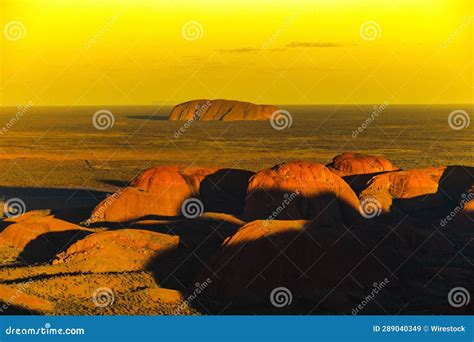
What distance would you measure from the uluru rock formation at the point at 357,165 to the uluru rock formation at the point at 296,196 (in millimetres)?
9673

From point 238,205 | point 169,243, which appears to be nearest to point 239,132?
point 238,205

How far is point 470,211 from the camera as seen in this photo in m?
56.6

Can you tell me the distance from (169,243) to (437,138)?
397 feet

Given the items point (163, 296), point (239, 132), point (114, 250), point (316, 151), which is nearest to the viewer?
point (163, 296)

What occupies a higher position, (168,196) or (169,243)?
(168,196)

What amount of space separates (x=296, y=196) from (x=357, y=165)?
14281 millimetres

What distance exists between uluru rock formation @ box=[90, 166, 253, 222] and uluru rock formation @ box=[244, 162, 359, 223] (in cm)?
401

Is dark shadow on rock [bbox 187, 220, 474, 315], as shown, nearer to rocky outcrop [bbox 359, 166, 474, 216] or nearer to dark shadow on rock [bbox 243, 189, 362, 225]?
dark shadow on rock [bbox 243, 189, 362, 225]

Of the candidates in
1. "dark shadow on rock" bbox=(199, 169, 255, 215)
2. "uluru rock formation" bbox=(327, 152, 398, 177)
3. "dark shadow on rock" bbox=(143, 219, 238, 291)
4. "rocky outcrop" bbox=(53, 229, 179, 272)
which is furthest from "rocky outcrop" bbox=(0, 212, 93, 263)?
"uluru rock formation" bbox=(327, 152, 398, 177)

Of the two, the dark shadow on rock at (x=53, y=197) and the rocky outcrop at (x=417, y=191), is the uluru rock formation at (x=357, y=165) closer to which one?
the rocky outcrop at (x=417, y=191)

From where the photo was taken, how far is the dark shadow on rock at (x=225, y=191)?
2354 inches

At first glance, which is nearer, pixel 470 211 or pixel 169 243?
pixel 169 243

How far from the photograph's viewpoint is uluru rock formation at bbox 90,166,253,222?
57969 mm

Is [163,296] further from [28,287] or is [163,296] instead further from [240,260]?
[28,287]
